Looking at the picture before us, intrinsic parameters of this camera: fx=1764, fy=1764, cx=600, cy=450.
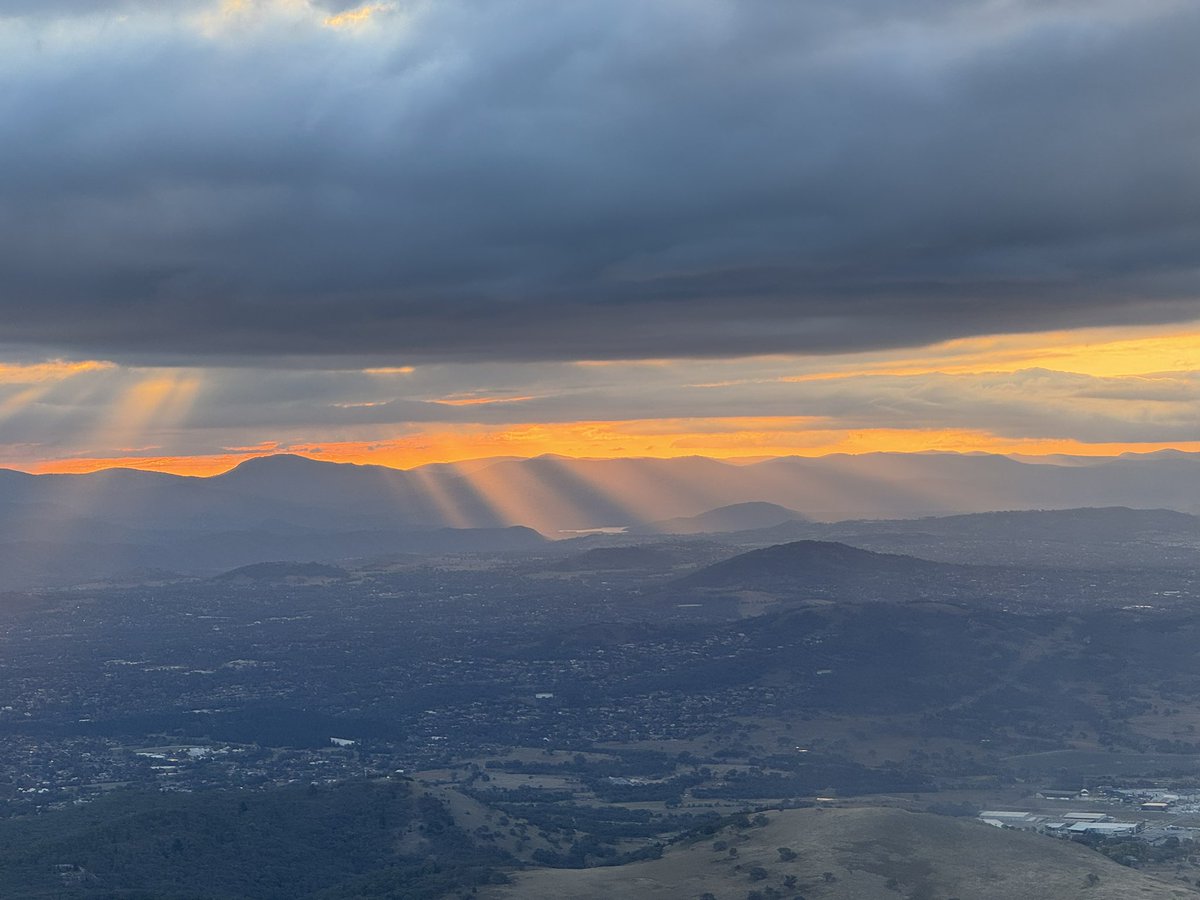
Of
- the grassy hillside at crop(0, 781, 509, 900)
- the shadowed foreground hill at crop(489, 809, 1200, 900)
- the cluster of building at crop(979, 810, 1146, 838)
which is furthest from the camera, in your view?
the cluster of building at crop(979, 810, 1146, 838)

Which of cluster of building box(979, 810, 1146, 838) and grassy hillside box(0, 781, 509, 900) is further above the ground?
grassy hillside box(0, 781, 509, 900)

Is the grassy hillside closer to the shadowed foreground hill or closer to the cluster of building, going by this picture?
the shadowed foreground hill

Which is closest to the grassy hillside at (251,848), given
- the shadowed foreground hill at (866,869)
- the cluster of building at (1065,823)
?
the shadowed foreground hill at (866,869)

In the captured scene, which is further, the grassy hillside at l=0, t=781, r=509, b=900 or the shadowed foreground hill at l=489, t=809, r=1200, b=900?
the grassy hillside at l=0, t=781, r=509, b=900

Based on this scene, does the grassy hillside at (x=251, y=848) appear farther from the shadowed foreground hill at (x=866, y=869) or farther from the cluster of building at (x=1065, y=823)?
the cluster of building at (x=1065, y=823)

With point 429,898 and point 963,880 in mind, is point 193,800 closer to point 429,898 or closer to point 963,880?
point 429,898

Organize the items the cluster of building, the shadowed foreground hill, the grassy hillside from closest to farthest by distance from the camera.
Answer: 1. the shadowed foreground hill
2. the grassy hillside
3. the cluster of building

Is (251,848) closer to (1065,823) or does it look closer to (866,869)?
(866,869)

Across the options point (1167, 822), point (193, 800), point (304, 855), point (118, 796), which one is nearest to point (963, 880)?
point (1167, 822)

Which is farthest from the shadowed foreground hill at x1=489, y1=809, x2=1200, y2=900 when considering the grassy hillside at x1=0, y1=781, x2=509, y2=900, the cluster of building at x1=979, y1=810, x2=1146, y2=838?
the cluster of building at x1=979, y1=810, x2=1146, y2=838
